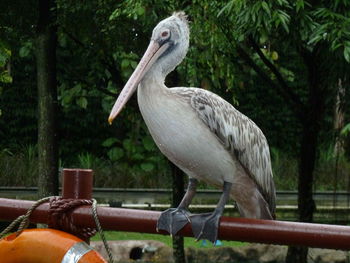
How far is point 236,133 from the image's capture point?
2.60 m

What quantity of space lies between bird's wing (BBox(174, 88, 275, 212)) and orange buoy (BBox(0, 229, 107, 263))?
692 millimetres

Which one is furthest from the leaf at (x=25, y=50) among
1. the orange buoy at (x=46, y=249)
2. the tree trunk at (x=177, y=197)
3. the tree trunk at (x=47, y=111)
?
the orange buoy at (x=46, y=249)

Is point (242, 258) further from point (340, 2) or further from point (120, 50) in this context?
point (340, 2)

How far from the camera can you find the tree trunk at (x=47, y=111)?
7336 mm

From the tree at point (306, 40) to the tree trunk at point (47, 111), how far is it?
1.90 m

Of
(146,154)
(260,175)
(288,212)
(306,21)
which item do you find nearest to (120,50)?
(306,21)

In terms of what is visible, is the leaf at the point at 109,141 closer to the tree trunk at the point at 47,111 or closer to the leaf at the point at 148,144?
the leaf at the point at 148,144

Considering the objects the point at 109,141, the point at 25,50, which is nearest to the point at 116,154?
the point at 109,141

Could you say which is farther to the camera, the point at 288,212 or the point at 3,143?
the point at 3,143

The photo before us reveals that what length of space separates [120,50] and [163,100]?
17.1 ft

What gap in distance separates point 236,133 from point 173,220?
0.49 m

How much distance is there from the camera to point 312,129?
24.1 feet

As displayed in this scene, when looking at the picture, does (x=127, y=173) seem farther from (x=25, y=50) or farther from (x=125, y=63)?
(x=125, y=63)

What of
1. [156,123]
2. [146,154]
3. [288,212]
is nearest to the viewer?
[156,123]
